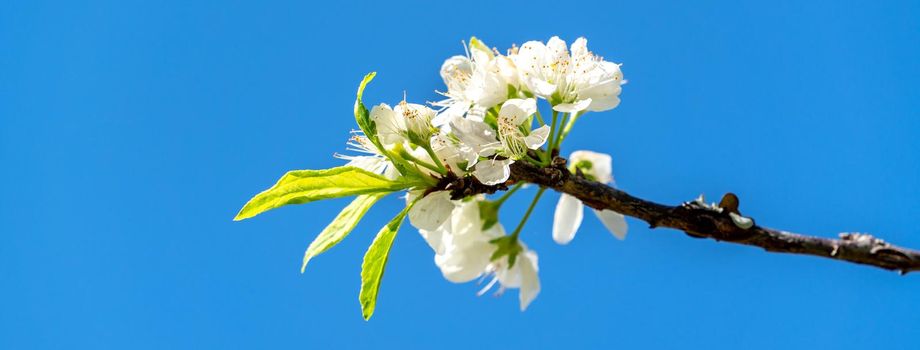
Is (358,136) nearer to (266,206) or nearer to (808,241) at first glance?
(266,206)

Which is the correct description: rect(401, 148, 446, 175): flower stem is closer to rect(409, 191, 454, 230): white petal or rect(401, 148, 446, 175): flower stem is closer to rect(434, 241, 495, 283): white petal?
rect(409, 191, 454, 230): white petal

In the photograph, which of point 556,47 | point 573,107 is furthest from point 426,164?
point 556,47

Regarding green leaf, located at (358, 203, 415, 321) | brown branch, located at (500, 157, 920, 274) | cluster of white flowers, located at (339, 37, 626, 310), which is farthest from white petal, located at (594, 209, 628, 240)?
green leaf, located at (358, 203, 415, 321)

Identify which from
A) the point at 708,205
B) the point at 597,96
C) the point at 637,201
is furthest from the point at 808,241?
the point at 597,96

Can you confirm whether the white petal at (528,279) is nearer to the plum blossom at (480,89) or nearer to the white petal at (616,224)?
the white petal at (616,224)

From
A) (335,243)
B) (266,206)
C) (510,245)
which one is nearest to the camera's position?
(266,206)

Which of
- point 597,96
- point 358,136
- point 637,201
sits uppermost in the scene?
point 597,96

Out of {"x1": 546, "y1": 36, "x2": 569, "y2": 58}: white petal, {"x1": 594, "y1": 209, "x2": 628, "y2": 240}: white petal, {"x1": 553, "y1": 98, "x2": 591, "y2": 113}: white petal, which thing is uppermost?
{"x1": 546, "y1": 36, "x2": 569, "y2": 58}: white petal
